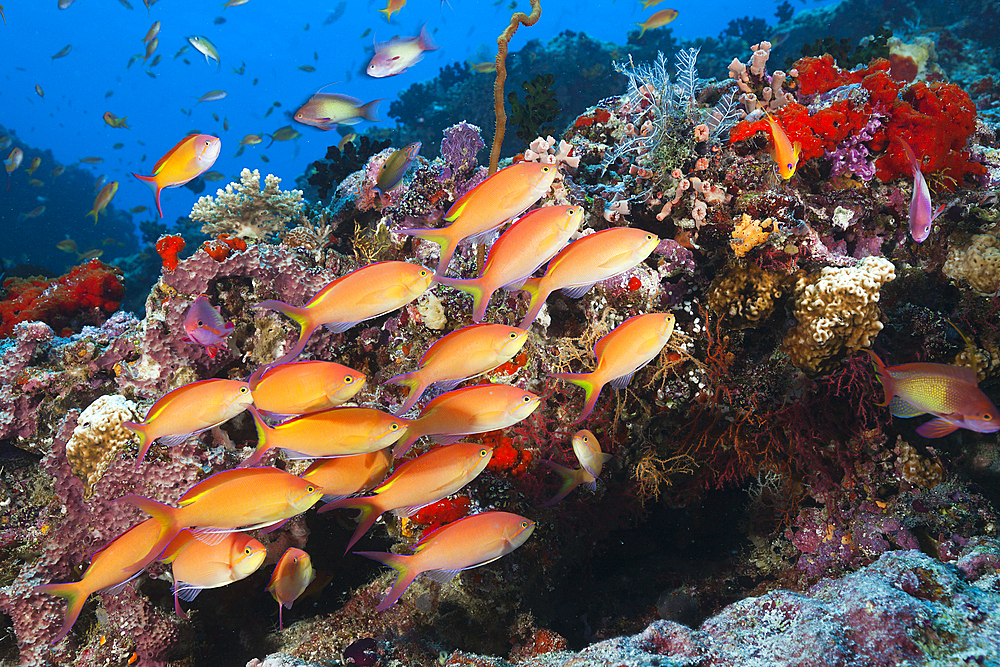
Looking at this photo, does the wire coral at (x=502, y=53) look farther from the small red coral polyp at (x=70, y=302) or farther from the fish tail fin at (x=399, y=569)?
the small red coral polyp at (x=70, y=302)

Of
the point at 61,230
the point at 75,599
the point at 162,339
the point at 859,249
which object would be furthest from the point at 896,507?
the point at 61,230

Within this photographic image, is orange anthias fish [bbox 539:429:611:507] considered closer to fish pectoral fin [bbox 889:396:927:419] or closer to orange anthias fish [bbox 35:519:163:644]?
fish pectoral fin [bbox 889:396:927:419]

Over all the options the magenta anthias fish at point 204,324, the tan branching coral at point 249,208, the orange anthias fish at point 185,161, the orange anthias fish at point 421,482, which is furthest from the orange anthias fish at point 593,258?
the tan branching coral at point 249,208

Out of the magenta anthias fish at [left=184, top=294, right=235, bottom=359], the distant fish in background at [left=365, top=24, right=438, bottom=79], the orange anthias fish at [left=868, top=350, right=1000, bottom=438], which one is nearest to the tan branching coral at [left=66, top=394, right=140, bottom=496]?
the magenta anthias fish at [left=184, top=294, right=235, bottom=359]

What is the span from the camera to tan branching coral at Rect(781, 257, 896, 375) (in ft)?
10.2

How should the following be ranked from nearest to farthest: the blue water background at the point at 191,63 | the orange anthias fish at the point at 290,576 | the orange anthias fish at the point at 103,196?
1. the orange anthias fish at the point at 290,576
2. the orange anthias fish at the point at 103,196
3. the blue water background at the point at 191,63

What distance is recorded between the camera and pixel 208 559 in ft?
7.46

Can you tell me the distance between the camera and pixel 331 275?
13.8 feet

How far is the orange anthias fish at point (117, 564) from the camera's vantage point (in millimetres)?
2092

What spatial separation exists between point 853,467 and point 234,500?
474 centimetres

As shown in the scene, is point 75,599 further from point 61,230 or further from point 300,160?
point 300,160

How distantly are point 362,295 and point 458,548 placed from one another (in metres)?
1.30

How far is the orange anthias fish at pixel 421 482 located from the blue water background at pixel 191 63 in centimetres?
9225

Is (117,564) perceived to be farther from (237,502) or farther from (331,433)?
(331,433)
